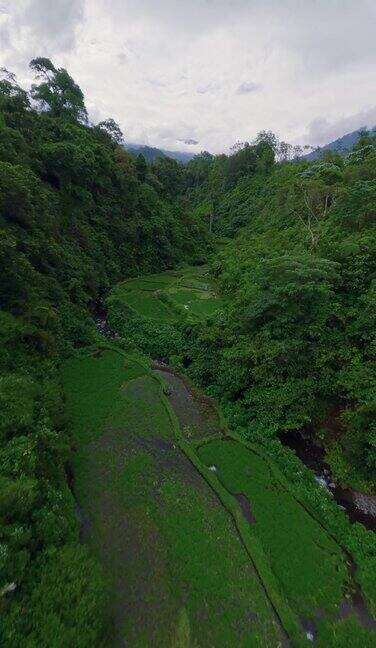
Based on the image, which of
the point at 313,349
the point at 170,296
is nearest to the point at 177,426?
the point at 313,349

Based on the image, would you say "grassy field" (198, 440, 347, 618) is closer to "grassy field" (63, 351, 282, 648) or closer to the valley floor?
the valley floor

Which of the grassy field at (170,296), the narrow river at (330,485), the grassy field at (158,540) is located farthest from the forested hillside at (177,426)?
the narrow river at (330,485)

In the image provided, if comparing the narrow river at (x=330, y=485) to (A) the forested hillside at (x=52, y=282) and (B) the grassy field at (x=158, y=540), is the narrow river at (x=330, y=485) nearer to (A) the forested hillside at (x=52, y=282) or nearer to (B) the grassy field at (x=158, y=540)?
(B) the grassy field at (x=158, y=540)

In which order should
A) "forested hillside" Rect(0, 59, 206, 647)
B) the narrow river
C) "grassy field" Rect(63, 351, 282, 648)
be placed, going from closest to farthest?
"forested hillside" Rect(0, 59, 206, 647) → "grassy field" Rect(63, 351, 282, 648) → the narrow river

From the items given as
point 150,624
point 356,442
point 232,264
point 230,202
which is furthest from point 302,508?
point 230,202

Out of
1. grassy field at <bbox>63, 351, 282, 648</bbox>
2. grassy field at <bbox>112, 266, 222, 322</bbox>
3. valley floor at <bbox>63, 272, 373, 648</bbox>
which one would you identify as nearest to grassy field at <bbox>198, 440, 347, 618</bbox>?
valley floor at <bbox>63, 272, 373, 648</bbox>

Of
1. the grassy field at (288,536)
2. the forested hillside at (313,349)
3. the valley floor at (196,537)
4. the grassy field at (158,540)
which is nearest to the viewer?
the grassy field at (158,540)

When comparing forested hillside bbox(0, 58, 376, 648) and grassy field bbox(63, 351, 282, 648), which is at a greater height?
forested hillside bbox(0, 58, 376, 648)
